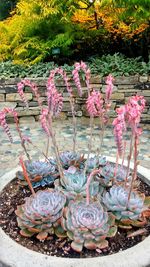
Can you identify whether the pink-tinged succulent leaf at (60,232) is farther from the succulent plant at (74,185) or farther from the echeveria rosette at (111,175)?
the echeveria rosette at (111,175)

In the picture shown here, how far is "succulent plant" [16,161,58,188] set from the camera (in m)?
1.78

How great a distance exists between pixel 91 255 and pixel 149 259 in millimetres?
225

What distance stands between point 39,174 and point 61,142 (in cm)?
177

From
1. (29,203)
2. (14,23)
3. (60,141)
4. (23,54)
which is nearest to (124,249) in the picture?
(29,203)

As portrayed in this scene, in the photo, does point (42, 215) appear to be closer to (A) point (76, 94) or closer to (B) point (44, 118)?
(B) point (44, 118)

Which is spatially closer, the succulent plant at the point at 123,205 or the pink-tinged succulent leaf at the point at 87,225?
the pink-tinged succulent leaf at the point at 87,225

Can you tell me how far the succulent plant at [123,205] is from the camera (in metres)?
1.49

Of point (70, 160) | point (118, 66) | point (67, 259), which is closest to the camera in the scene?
point (67, 259)

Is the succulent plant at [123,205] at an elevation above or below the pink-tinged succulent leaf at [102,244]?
above

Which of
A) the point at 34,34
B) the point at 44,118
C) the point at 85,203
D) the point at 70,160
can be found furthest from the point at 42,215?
the point at 34,34

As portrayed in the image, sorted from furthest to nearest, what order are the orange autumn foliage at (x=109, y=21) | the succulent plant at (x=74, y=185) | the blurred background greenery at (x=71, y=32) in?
the orange autumn foliage at (x=109, y=21)
the blurred background greenery at (x=71, y=32)
the succulent plant at (x=74, y=185)

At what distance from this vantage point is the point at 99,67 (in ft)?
13.1

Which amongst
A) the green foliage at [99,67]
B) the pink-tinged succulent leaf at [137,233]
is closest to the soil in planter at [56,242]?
the pink-tinged succulent leaf at [137,233]

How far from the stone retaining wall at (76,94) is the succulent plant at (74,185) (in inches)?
90.7
